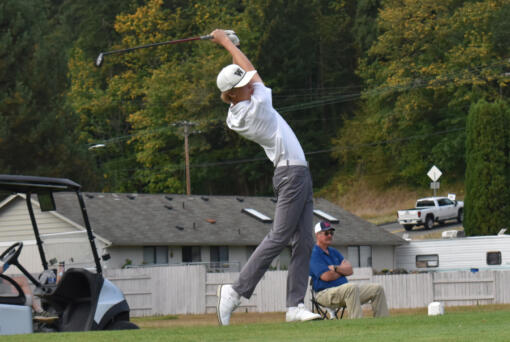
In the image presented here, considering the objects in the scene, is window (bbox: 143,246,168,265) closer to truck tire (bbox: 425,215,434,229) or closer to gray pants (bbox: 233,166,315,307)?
truck tire (bbox: 425,215,434,229)

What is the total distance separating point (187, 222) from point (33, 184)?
28.9 meters

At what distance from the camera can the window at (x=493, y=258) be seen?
1471 inches

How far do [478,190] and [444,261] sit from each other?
37.1 ft

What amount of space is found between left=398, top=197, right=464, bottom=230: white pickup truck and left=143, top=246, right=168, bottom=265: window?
20.3 meters

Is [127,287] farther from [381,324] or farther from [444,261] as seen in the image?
[381,324]

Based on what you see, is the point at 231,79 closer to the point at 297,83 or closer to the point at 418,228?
the point at 418,228

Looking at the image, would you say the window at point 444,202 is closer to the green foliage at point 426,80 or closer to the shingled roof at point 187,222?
the green foliage at point 426,80

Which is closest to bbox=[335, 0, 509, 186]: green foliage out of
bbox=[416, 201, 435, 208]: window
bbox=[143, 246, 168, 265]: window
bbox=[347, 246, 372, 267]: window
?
bbox=[416, 201, 435, 208]: window

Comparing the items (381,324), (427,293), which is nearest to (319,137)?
(427,293)

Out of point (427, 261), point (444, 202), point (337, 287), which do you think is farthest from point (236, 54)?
point (444, 202)

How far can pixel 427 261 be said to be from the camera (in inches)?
1592

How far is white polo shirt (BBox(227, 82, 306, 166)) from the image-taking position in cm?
807

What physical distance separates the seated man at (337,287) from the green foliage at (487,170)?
128 ft

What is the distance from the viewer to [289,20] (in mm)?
69062
